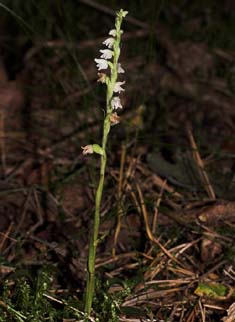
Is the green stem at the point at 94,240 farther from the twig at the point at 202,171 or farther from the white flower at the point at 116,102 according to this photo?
the twig at the point at 202,171

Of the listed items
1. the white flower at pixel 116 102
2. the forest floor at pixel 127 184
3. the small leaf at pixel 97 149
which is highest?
the white flower at pixel 116 102

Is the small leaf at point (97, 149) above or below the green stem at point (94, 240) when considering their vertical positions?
above

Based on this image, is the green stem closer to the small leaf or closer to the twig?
the small leaf

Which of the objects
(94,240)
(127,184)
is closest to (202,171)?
(127,184)

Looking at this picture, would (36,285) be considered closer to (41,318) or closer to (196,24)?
(41,318)

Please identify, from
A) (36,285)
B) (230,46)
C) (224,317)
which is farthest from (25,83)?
(224,317)

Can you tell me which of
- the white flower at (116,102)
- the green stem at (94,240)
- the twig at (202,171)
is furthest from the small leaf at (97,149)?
the twig at (202,171)

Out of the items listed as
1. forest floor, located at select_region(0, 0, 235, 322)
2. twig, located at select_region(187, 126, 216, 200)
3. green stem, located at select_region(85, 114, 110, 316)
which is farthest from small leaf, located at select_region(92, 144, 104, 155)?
twig, located at select_region(187, 126, 216, 200)

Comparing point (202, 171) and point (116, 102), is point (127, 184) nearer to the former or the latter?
point (202, 171)

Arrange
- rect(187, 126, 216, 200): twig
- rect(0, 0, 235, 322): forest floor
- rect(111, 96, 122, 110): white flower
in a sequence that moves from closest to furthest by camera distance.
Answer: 1. rect(111, 96, 122, 110): white flower
2. rect(0, 0, 235, 322): forest floor
3. rect(187, 126, 216, 200): twig
